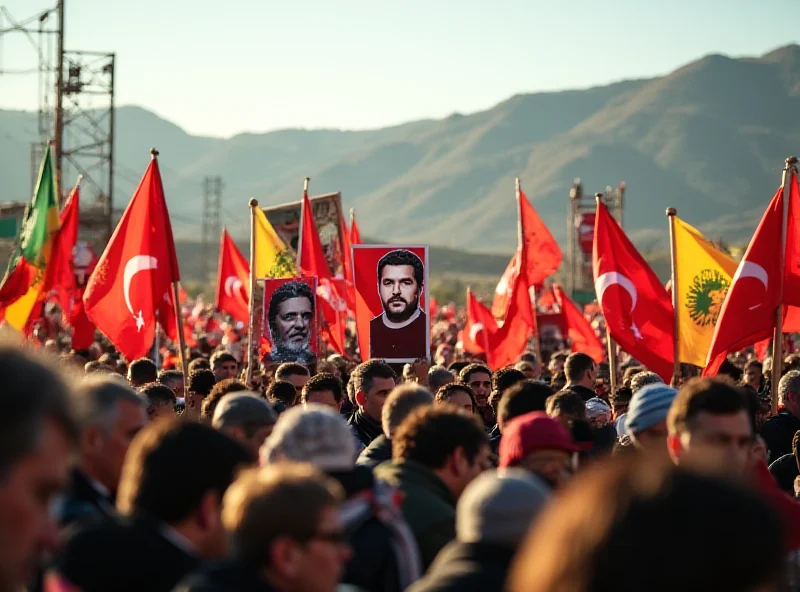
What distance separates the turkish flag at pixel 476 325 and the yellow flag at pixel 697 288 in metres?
6.17

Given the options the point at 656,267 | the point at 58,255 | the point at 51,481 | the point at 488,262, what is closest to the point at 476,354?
the point at 58,255

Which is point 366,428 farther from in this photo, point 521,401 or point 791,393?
point 791,393

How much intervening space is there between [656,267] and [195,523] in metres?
118

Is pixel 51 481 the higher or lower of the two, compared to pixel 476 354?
higher

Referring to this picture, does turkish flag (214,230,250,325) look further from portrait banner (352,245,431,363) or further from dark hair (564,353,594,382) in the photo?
dark hair (564,353,594,382)

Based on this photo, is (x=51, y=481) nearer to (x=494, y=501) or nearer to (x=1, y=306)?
(x=494, y=501)

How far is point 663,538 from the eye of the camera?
189 centimetres

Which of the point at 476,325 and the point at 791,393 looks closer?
the point at 791,393

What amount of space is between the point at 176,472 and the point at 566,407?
346 cm

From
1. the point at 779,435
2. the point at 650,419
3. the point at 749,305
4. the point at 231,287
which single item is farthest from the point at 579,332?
the point at 650,419

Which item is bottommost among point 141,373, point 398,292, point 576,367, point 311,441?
point 141,373

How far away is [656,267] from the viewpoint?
119 m

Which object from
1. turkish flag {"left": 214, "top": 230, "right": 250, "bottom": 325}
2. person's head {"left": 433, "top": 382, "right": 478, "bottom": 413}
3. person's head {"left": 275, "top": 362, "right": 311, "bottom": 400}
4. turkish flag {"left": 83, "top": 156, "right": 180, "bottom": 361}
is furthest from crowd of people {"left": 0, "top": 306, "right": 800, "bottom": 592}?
turkish flag {"left": 214, "top": 230, "right": 250, "bottom": 325}

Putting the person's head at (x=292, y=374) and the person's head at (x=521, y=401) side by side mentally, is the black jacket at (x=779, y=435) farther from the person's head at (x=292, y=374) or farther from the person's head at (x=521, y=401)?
the person's head at (x=292, y=374)
